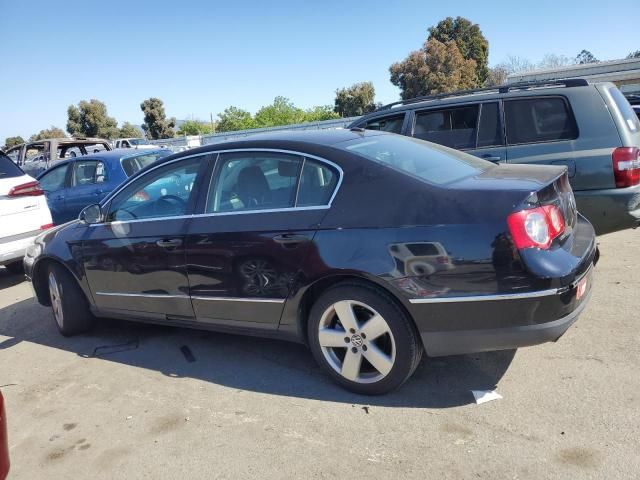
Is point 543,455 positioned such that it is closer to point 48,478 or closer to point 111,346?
point 48,478

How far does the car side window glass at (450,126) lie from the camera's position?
584cm

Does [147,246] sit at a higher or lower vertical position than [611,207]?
higher

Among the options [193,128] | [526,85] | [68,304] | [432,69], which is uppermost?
[432,69]

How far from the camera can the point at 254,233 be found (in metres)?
3.44

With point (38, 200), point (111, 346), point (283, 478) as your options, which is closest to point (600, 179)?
point (283, 478)

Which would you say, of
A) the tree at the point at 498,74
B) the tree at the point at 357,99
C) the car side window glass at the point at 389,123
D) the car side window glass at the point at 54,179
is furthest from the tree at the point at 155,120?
the car side window glass at the point at 389,123

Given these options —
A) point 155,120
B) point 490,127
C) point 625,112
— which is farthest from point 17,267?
point 155,120

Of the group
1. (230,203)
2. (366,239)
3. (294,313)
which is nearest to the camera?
(366,239)

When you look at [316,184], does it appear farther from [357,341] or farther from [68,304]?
[68,304]

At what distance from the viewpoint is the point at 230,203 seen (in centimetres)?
372

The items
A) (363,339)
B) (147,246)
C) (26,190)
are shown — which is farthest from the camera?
(26,190)

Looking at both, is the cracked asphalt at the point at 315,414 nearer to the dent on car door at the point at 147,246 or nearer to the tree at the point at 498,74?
the dent on car door at the point at 147,246

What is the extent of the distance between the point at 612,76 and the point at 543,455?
36897mm

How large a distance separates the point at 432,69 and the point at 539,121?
1384 inches
